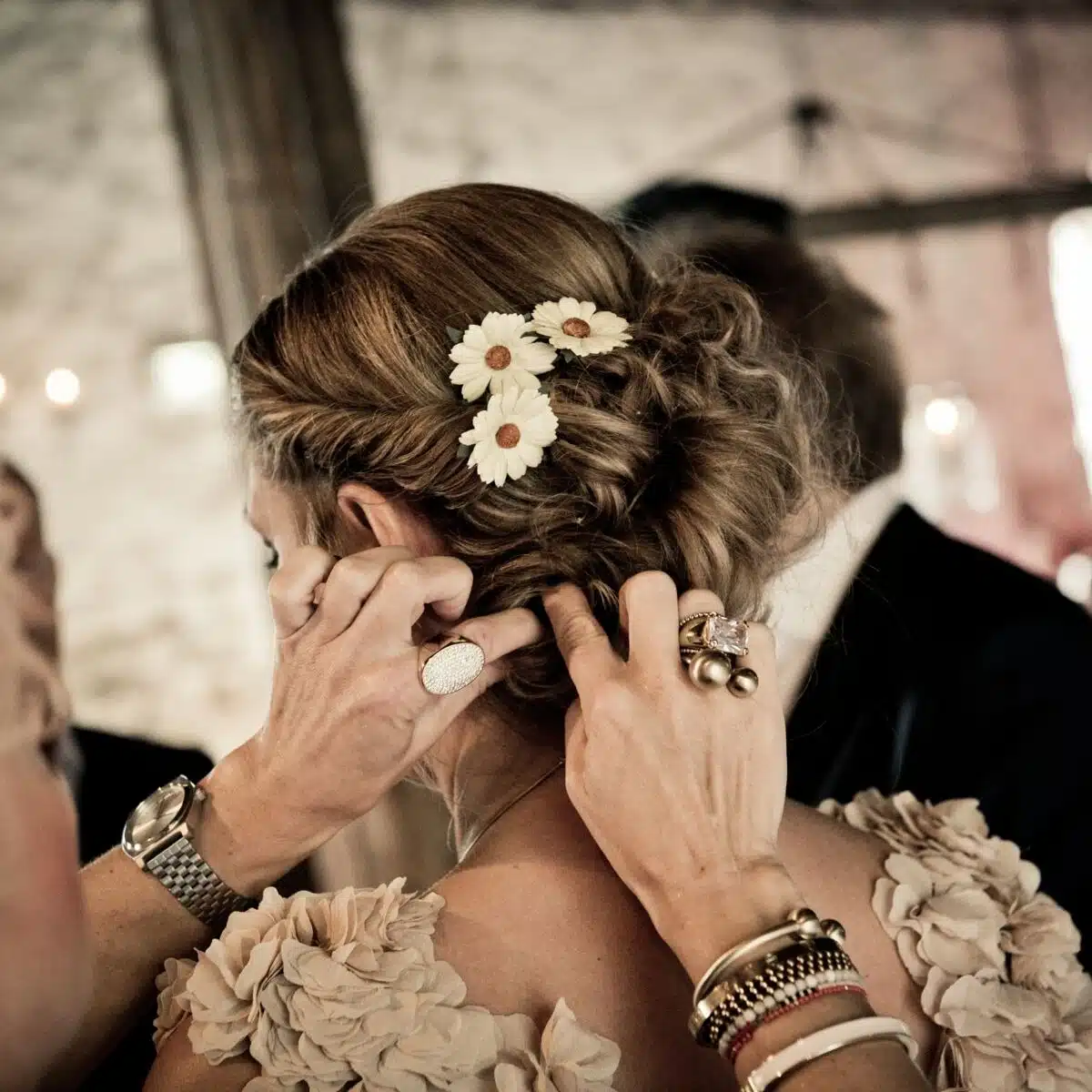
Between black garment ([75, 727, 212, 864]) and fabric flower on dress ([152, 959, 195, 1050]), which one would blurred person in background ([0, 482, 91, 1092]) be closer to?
fabric flower on dress ([152, 959, 195, 1050])

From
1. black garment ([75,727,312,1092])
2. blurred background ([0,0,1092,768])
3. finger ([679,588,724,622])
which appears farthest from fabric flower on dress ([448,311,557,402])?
blurred background ([0,0,1092,768])

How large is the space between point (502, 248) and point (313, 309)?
7.6 inches

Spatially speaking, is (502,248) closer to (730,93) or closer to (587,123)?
(587,123)

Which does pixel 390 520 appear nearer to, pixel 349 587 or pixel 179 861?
pixel 349 587

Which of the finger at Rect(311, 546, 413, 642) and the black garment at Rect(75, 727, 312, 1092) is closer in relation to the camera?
the finger at Rect(311, 546, 413, 642)

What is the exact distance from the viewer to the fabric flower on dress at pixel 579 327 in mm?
1061

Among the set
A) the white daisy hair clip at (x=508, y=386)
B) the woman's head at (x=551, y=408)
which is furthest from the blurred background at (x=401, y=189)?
the white daisy hair clip at (x=508, y=386)

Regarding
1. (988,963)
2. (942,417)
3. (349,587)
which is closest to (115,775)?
(349,587)

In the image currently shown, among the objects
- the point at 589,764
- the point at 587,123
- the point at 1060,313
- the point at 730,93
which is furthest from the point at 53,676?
the point at 1060,313

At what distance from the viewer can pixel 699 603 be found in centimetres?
97

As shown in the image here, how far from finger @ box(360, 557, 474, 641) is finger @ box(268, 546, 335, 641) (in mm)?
66

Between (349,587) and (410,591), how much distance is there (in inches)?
2.2

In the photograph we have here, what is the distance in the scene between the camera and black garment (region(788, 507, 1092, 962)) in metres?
1.69

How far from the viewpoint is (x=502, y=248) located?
1.11 metres
